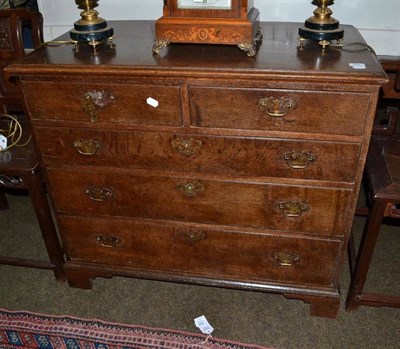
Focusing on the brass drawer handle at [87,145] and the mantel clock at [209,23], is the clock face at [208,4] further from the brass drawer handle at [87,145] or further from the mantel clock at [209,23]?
the brass drawer handle at [87,145]

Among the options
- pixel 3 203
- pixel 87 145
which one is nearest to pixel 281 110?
pixel 87 145

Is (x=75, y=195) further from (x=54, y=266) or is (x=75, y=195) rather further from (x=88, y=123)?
(x=54, y=266)

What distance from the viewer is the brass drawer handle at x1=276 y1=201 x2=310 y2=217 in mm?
1546

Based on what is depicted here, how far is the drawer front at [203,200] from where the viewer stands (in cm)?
154

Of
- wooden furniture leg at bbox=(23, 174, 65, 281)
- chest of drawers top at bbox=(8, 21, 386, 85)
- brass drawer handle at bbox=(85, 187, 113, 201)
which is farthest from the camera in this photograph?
wooden furniture leg at bbox=(23, 174, 65, 281)

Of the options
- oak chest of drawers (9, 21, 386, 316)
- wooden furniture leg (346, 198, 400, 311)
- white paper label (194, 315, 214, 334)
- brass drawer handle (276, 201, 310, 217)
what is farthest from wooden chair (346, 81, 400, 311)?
white paper label (194, 315, 214, 334)

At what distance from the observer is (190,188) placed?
5.17ft

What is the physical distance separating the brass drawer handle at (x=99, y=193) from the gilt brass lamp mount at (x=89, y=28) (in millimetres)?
514

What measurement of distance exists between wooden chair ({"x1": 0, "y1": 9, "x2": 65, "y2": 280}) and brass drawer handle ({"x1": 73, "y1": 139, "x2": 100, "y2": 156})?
0.29 meters

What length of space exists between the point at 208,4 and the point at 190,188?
615 mm

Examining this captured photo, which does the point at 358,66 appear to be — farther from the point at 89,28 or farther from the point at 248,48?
the point at 89,28

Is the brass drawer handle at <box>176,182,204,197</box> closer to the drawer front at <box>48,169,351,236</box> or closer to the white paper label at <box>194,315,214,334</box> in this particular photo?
the drawer front at <box>48,169,351,236</box>

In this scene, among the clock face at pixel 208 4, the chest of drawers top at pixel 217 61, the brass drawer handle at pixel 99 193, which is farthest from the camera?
the brass drawer handle at pixel 99 193

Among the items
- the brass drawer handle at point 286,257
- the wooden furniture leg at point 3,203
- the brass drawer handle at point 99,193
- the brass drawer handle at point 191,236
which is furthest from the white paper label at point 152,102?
the wooden furniture leg at point 3,203
